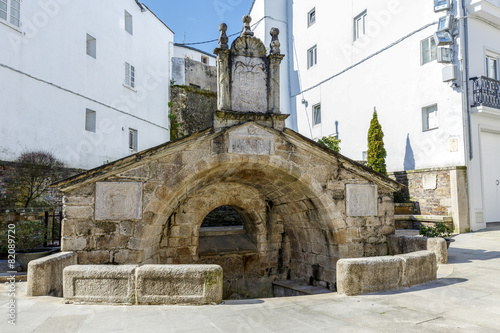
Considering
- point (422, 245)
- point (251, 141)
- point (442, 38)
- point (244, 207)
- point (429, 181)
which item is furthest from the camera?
point (429, 181)

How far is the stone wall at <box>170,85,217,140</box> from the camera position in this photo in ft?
66.9

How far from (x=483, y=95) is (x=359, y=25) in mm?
6320

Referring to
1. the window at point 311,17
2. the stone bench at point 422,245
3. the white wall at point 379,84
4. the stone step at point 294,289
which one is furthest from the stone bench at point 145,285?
the window at point 311,17

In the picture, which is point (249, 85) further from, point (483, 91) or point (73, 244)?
point (483, 91)

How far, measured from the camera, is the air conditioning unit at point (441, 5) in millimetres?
11431

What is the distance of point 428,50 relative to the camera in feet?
40.4

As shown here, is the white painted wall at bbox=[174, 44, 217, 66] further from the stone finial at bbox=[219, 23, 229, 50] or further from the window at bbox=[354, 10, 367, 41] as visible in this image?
the stone finial at bbox=[219, 23, 229, 50]

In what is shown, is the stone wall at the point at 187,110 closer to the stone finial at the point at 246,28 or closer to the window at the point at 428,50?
the window at the point at 428,50

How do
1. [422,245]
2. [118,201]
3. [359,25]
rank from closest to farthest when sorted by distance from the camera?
[118,201] < [422,245] < [359,25]

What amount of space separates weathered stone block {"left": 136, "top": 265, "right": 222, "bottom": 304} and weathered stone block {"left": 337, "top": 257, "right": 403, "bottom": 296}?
5.66ft

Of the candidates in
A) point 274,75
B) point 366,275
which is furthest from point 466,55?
point 366,275

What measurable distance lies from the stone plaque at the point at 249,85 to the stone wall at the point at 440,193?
281 inches

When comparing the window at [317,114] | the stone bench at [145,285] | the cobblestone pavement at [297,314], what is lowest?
the cobblestone pavement at [297,314]

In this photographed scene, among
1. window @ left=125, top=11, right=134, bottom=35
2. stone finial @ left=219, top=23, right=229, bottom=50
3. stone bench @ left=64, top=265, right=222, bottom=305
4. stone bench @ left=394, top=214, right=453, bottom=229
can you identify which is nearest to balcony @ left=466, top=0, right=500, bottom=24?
stone bench @ left=394, top=214, right=453, bottom=229
